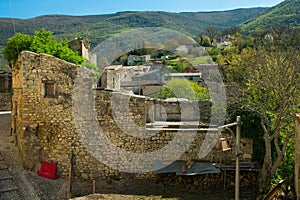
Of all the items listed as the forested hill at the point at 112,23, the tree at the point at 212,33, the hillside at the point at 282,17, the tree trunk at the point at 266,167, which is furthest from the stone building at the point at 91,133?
the hillside at the point at 282,17

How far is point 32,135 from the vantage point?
1116 centimetres

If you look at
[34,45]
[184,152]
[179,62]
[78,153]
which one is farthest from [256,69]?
[179,62]

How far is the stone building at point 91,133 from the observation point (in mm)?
11047

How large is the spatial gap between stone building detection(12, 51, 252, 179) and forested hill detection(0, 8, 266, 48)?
18.2 metres

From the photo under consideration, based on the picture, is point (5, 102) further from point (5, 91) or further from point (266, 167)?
point (266, 167)

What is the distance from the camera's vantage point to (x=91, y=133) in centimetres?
A: 1125

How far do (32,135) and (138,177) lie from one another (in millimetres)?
4285

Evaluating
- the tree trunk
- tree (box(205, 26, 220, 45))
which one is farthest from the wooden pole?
tree (box(205, 26, 220, 45))

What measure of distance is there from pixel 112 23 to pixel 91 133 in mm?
43074

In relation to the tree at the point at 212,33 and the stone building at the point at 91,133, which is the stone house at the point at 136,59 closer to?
the tree at the point at 212,33

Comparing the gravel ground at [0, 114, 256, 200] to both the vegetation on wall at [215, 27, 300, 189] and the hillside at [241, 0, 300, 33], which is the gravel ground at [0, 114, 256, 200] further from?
the hillside at [241, 0, 300, 33]

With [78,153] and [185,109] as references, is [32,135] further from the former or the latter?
[185,109]

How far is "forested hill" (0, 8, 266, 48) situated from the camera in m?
34.8

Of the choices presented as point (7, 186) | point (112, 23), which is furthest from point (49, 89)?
point (112, 23)
